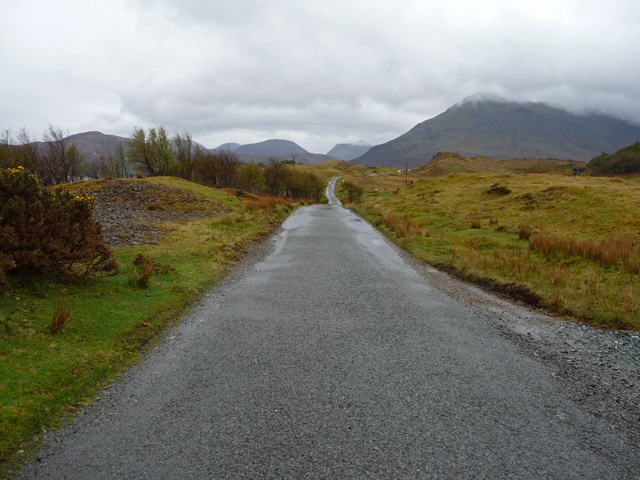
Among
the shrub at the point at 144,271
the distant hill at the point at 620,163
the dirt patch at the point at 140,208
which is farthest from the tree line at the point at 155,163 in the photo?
the distant hill at the point at 620,163

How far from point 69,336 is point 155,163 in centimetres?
6711

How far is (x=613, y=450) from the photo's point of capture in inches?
175

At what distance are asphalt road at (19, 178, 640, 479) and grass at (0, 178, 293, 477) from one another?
0.37 m

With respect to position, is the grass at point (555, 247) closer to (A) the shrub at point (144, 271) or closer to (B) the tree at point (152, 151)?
(A) the shrub at point (144, 271)

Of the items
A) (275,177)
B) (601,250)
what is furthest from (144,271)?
(275,177)

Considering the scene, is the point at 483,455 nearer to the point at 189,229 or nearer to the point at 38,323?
the point at 38,323

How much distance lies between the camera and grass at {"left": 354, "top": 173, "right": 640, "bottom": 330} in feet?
34.7

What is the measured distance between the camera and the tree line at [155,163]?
55.6 metres

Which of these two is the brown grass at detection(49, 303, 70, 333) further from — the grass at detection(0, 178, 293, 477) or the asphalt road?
the asphalt road

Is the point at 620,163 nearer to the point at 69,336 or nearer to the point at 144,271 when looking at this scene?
the point at 144,271

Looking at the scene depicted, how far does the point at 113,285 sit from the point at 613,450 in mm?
10548

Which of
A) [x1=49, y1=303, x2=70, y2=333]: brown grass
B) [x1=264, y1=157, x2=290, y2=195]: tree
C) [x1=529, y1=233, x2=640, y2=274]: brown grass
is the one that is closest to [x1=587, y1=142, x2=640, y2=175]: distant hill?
[x1=264, y1=157, x2=290, y2=195]: tree

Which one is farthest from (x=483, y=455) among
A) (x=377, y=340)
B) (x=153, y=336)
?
(x=153, y=336)

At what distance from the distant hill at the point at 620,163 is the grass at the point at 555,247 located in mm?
81554
